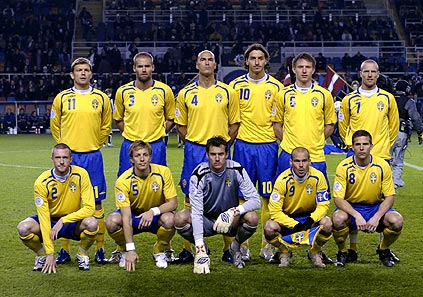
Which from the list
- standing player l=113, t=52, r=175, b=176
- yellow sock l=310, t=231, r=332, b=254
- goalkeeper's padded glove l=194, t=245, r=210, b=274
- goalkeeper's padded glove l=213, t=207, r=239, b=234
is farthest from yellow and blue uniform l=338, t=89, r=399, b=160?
goalkeeper's padded glove l=194, t=245, r=210, b=274

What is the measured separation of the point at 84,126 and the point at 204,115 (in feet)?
3.69

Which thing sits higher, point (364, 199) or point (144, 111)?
point (144, 111)

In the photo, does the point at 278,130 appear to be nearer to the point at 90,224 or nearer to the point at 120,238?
the point at 120,238

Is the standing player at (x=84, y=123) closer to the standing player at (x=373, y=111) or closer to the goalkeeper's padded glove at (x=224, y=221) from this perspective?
the goalkeeper's padded glove at (x=224, y=221)

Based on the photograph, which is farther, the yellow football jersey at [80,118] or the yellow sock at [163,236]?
the yellow football jersey at [80,118]

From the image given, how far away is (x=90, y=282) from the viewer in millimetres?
6102

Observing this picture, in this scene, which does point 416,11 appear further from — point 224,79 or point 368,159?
point 368,159

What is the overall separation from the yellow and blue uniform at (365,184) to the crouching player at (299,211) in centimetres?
17

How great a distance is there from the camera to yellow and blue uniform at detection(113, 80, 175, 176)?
7246 mm

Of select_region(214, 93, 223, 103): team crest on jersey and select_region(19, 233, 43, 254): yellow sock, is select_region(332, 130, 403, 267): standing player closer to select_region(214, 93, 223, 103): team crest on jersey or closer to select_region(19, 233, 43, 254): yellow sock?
select_region(214, 93, 223, 103): team crest on jersey

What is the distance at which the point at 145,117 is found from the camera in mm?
7246

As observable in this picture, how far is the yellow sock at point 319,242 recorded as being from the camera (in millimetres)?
6570

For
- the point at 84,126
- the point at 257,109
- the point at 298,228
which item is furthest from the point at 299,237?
the point at 84,126

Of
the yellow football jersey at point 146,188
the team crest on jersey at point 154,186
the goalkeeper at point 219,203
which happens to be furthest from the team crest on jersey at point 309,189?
the team crest on jersey at point 154,186
